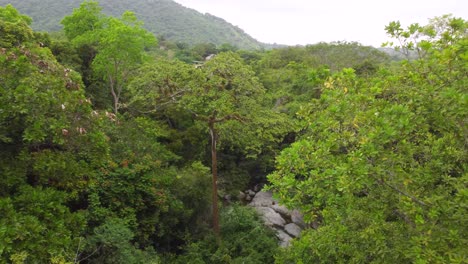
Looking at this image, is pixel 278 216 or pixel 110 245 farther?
pixel 278 216

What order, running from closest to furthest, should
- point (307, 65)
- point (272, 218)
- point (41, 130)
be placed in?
point (41, 130), point (272, 218), point (307, 65)

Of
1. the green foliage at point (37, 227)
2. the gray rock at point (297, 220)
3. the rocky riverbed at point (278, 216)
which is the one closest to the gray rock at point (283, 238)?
the rocky riverbed at point (278, 216)

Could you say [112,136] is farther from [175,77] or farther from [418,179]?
[418,179]

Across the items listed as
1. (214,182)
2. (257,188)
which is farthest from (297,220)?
(214,182)

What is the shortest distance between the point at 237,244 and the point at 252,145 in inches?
143

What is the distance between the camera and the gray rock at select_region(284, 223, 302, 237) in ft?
50.5

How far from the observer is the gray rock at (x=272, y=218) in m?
15.6

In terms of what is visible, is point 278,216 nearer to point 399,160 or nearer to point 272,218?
point 272,218

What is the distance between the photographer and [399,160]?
16.0 ft

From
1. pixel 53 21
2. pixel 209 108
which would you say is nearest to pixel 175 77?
pixel 209 108

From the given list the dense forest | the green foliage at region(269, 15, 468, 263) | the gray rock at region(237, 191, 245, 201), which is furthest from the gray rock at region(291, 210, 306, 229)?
the green foliage at region(269, 15, 468, 263)

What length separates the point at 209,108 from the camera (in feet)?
36.5

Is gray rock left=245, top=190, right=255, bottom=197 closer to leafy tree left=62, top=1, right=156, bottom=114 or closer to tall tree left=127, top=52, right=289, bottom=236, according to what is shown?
tall tree left=127, top=52, right=289, bottom=236

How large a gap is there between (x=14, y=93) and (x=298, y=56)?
2736cm
